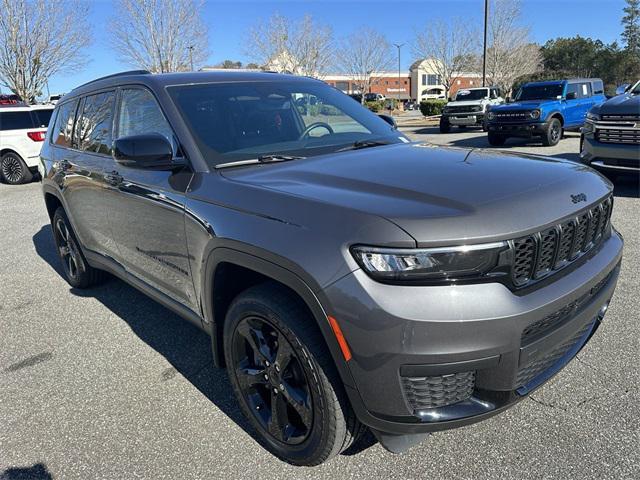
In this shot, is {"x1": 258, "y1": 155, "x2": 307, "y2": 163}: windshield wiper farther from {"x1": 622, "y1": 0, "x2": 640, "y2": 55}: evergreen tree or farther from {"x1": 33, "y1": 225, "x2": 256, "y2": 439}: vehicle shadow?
{"x1": 622, "y1": 0, "x2": 640, "y2": 55}: evergreen tree

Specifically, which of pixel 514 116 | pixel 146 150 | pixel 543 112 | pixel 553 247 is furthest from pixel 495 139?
pixel 146 150

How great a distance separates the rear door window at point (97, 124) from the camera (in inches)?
141

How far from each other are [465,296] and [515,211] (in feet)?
1.33

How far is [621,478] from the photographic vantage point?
84.9 inches

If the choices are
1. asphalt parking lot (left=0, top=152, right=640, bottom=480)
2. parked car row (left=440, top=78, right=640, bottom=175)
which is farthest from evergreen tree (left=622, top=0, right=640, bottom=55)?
asphalt parking lot (left=0, top=152, right=640, bottom=480)

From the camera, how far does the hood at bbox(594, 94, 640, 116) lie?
275 inches

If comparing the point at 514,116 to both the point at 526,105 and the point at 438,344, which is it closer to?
the point at 526,105

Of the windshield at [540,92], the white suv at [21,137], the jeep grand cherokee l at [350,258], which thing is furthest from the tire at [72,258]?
the windshield at [540,92]

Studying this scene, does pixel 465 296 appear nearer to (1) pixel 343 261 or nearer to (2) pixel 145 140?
(1) pixel 343 261

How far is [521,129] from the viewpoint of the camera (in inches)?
539

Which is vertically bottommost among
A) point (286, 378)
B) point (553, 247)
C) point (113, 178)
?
point (286, 378)

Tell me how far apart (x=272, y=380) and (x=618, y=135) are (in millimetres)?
6867

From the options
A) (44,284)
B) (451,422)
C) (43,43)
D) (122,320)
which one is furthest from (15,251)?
(43,43)

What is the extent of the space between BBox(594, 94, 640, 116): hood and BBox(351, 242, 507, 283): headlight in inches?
262
